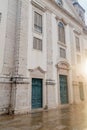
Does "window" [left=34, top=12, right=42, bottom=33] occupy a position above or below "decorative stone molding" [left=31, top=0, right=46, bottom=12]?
below

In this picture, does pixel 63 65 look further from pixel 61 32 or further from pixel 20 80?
pixel 20 80

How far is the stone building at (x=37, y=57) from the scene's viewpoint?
34.6 feet

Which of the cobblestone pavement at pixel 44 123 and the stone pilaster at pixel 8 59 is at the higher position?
the stone pilaster at pixel 8 59

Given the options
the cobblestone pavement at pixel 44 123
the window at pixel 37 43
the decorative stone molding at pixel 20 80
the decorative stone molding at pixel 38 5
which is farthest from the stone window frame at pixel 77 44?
the cobblestone pavement at pixel 44 123

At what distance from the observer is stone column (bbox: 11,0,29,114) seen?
402 inches

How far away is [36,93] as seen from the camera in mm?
12156

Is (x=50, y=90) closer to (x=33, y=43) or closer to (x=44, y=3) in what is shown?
(x=33, y=43)

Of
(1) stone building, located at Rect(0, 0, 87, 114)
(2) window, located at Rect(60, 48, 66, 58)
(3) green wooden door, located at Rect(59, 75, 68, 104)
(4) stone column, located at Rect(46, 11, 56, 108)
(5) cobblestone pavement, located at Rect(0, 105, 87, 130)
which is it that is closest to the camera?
(5) cobblestone pavement, located at Rect(0, 105, 87, 130)

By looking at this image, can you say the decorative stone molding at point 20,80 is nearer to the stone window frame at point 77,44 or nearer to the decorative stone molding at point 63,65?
the decorative stone molding at point 63,65

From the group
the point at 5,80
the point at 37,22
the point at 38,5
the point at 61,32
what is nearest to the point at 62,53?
the point at 61,32

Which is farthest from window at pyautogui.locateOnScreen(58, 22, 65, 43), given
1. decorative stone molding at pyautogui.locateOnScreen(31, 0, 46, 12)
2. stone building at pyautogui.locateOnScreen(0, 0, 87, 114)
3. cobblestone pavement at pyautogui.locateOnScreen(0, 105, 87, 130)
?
cobblestone pavement at pyautogui.locateOnScreen(0, 105, 87, 130)

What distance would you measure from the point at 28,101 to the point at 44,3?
965 cm

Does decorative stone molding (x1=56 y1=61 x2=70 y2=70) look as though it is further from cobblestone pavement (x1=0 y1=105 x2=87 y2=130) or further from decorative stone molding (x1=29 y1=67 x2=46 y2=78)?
cobblestone pavement (x1=0 y1=105 x2=87 y2=130)

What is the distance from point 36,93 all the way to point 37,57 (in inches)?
118
